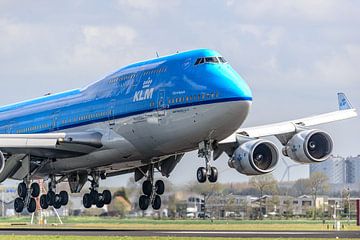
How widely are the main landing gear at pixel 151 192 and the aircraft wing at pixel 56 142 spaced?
575 centimetres

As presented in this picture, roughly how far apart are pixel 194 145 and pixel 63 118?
11.6m

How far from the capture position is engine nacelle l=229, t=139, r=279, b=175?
6800cm

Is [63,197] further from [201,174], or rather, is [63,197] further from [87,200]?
[201,174]

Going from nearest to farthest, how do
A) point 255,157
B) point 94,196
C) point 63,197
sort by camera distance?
point 255,157 → point 94,196 → point 63,197

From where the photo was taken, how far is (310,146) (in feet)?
230

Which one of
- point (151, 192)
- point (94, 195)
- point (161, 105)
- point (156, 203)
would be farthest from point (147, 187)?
point (161, 105)

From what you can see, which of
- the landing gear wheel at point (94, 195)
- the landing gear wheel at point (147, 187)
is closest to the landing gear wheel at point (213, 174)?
the landing gear wheel at point (147, 187)

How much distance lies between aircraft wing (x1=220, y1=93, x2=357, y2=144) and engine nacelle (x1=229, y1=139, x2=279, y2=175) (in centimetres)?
120

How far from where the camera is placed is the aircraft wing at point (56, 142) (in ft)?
226

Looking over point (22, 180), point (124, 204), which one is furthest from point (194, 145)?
point (124, 204)

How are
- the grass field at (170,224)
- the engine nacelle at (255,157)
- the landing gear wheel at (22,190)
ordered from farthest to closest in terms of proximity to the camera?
the grass field at (170,224) < the landing gear wheel at (22,190) < the engine nacelle at (255,157)

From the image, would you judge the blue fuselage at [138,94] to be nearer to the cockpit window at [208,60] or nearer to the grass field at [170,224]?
the cockpit window at [208,60]

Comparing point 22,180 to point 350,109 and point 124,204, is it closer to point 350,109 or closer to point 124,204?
point 124,204

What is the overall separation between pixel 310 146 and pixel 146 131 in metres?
10.6
